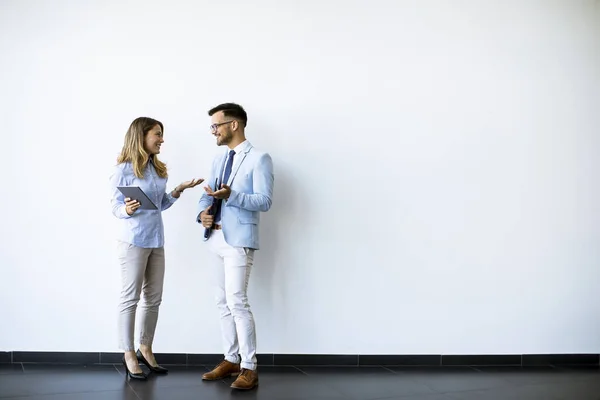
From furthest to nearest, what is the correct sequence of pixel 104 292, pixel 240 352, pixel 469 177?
pixel 469 177 < pixel 104 292 < pixel 240 352

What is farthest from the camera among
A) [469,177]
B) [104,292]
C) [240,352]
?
→ [469,177]

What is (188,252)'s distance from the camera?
482cm

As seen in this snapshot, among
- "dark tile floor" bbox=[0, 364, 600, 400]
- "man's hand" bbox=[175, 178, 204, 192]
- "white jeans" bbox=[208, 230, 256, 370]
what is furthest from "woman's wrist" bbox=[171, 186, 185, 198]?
"dark tile floor" bbox=[0, 364, 600, 400]

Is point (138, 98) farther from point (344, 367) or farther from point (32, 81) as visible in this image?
point (344, 367)

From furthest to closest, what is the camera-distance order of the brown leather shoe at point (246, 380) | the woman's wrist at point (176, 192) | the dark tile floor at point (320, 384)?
the woman's wrist at point (176, 192)
the brown leather shoe at point (246, 380)
the dark tile floor at point (320, 384)

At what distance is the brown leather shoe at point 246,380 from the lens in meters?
4.05

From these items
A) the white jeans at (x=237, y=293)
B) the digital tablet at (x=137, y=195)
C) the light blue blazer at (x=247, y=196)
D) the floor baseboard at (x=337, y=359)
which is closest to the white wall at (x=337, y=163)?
the floor baseboard at (x=337, y=359)

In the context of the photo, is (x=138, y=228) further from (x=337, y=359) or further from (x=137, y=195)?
(x=337, y=359)

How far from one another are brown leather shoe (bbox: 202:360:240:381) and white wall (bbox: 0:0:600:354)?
480 millimetres

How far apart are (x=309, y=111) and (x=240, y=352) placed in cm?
182

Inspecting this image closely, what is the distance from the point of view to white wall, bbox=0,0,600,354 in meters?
4.77

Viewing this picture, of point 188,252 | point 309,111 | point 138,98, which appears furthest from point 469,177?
point 138,98

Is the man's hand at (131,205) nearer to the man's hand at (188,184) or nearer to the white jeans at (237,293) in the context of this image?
the man's hand at (188,184)

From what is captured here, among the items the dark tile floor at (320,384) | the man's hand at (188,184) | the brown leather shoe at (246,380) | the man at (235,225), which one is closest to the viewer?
the dark tile floor at (320,384)
